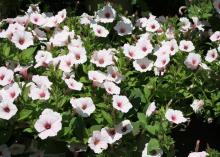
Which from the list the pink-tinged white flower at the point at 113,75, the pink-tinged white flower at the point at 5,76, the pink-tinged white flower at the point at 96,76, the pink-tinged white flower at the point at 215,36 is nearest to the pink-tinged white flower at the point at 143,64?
the pink-tinged white flower at the point at 113,75

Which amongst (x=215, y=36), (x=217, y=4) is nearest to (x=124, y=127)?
(x=215, y=36)

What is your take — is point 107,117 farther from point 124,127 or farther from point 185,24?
point 185,24

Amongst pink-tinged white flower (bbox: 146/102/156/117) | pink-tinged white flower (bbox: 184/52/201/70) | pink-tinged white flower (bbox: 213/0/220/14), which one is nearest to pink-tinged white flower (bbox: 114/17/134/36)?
pink-tinged white flower (bbox: 184/52/201/70)

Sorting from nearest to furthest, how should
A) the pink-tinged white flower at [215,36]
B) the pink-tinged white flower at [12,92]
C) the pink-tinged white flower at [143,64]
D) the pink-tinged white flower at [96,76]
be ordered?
the pink-tinged white flower at [12,92] < the pink-tinged white flower at [96,76] < the pink-tinged white flower at [143,64] < the pink-tinged white flower at [215,36]

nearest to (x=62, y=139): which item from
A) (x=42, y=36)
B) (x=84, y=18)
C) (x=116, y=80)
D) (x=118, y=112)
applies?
(x=118, y=112)

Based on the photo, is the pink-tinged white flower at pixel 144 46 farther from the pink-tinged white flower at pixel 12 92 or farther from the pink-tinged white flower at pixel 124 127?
the pink-tinged white flower at pixel 12 92

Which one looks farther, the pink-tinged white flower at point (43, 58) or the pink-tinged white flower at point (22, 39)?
the pink-tinged white flower at point (22, 39)

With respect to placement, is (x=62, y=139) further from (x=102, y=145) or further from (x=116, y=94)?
(x=116, y=94)
